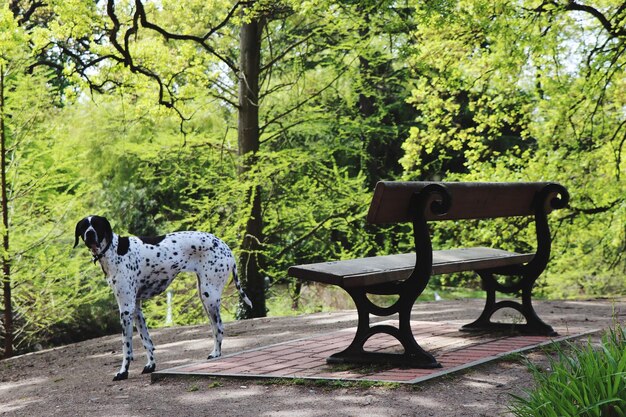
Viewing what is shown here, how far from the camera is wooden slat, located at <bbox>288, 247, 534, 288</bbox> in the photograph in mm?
5738

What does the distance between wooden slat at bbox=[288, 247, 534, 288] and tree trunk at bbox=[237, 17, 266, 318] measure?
6.39 metres

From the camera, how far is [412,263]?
21.4ft

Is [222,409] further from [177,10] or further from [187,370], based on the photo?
[177,10]

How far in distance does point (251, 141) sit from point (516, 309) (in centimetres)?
716

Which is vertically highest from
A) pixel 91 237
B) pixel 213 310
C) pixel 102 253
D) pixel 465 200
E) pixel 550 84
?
pixel 550 84

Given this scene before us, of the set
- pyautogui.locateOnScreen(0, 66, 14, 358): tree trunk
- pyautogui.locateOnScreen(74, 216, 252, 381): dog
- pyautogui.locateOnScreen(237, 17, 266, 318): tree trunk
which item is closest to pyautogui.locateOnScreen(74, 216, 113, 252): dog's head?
pyautogui.locateOnScreen(74, 216, 252, 381): dog

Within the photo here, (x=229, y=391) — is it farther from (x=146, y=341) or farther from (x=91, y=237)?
(x=91, y=237)

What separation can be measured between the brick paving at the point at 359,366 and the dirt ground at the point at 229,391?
13cm

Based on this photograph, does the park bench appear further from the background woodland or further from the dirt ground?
the background woodland

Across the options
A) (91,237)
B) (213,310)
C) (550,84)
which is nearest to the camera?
(91,237)

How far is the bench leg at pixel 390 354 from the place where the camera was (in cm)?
588

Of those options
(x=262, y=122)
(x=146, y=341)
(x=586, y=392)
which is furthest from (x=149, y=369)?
(x=262, y=122)

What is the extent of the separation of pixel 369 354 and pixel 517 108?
9.22 metres

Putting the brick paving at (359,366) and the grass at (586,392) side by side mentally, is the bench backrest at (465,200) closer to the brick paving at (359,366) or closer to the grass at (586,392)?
the brick paving at (359,366)
